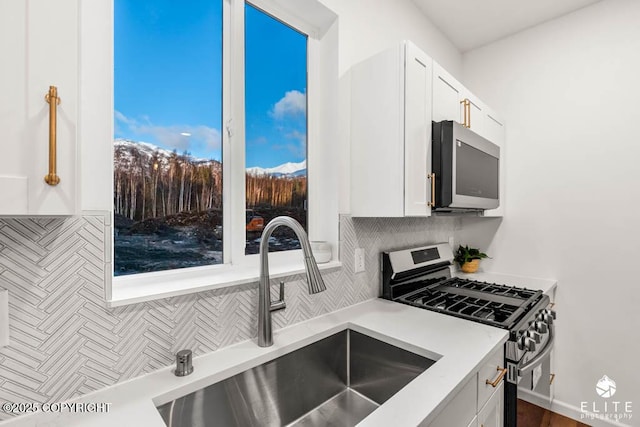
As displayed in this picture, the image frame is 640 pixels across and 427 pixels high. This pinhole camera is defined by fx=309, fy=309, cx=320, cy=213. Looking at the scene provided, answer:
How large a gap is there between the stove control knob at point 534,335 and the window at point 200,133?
1.18 m

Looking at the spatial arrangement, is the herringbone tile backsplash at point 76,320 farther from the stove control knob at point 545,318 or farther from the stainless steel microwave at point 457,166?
the stove control knob at point 545,318

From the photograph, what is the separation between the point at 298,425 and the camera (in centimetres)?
108

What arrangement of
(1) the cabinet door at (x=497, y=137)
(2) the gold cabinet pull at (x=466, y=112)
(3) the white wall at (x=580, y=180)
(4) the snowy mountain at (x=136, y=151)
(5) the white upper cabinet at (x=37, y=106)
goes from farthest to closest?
(1) the cabinet door at (x=497, y=137), (3) the white wall at (x=580, y=180), (2) the gold cabinet pull at (x=466, y=112), (4) the snowy mountain at (x=136, y=151), (5) the white upper cabinet at (x=37, y=106)

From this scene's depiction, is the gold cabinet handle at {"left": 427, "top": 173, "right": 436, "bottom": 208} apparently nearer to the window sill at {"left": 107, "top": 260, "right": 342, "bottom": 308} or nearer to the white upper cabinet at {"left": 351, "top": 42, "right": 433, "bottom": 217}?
the white upper cabinet at {"left": 351, "top": 42, "right": 433, "bottom": 217}

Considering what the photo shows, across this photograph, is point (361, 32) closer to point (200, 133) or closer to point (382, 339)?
point (200, 133)

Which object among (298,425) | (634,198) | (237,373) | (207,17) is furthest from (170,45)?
(634,198)

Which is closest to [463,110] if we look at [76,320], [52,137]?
[52,137]

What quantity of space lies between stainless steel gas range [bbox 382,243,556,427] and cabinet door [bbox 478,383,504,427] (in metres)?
0.04

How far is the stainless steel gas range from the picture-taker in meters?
1.27

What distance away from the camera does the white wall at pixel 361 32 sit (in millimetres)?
1500

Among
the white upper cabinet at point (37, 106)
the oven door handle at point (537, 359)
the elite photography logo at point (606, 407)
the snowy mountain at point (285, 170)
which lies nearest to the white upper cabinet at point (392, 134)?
the snowy mountain at point (285, 170)

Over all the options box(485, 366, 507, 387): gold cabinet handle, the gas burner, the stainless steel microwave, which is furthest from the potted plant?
box(485, 366, 507, 387): gold cabinet handle

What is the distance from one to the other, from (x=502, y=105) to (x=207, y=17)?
86.7 inches

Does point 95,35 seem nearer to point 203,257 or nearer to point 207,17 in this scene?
point 207,17
